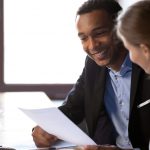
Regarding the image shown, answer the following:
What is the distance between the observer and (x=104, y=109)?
1.78 m

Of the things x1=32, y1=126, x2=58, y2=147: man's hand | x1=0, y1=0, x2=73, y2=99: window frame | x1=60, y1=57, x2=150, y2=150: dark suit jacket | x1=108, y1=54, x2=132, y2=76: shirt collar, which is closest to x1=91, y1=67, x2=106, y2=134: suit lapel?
x1=60, y1=57, x2=150, y2=150: dark suit jacket

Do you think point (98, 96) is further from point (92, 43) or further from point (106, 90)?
point (92, 43)

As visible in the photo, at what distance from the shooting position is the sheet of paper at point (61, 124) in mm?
1415

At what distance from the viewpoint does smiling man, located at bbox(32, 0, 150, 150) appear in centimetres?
154

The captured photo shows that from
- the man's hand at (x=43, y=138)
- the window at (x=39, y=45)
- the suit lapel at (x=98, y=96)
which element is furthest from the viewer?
the window at (x=39, y=45)

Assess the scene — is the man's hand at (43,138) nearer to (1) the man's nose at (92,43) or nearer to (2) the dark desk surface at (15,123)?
(2) the dark desk surface at (15,123)

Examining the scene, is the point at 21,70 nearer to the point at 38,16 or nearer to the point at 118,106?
the point at 38,16

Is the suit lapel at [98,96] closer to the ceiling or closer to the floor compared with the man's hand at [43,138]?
closer to the ceiling

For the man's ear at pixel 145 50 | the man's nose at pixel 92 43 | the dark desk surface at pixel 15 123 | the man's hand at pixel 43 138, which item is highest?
A: the man's ear at pixel 145 50

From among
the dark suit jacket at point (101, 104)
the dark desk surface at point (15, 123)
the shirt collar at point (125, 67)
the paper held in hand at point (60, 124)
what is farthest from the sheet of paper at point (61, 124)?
the shirt collar at point (125, 67)

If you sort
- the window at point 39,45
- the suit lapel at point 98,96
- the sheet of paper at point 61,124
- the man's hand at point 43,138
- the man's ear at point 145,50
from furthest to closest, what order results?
1. the window at point 39,45
2. the suit lapel at point 98,96
3. the man's hand at point 43,138
4. the sheet of paper at point 61,124
5. the man's ear at point 145,50

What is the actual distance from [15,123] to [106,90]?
0.51 meters

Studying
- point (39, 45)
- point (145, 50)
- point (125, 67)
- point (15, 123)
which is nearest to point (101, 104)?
point (125, 67)

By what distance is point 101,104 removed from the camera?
5.72 feet
